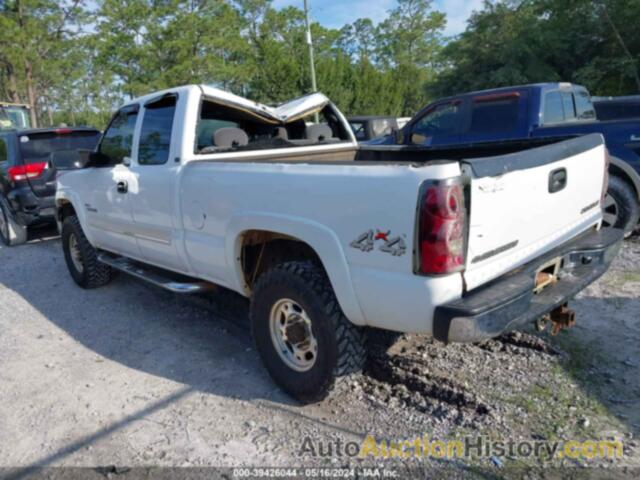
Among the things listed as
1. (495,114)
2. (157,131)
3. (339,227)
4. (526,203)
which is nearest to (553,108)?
(495,114)

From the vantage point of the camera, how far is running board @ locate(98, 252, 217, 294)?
373 cm

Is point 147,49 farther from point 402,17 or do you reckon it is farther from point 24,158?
point 402,17

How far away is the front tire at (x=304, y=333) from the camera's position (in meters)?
2.74

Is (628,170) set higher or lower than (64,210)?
higher

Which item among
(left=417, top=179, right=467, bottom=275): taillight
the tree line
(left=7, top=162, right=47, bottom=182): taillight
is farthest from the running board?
the tree line

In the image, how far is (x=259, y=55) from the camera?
109 feet

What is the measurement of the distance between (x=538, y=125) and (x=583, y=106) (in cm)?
133

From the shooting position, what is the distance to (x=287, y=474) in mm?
2469

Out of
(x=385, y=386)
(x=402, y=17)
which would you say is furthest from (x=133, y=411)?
(x=402, y=17)

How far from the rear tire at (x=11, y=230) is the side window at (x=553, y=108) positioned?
7965 millimetres

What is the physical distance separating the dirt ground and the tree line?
1810cm

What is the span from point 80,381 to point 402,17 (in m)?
56.1

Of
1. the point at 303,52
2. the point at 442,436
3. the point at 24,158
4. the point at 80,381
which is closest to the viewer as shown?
the point at 442,436

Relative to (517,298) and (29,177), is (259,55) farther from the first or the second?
(517,298)
